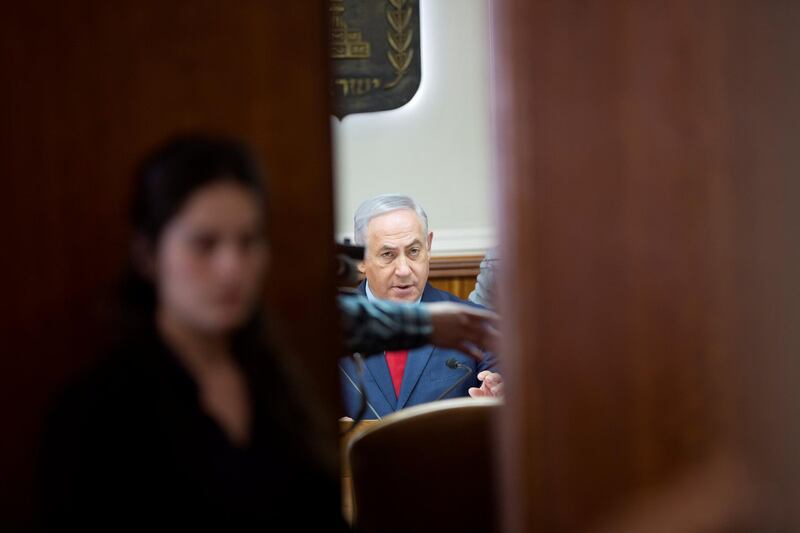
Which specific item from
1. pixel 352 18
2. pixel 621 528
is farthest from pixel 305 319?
pixel 352 18

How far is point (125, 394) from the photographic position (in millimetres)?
655

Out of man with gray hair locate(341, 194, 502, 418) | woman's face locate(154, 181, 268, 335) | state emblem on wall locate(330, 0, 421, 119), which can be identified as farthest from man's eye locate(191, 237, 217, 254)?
state emblem on wall locate(330, 0, 421, 119)

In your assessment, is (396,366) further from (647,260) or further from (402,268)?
(647,260)

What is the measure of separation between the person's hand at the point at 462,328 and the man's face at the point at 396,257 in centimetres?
81

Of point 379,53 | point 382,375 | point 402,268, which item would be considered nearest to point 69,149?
point 382,375

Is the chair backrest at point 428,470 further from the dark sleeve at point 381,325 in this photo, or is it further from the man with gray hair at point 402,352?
the man with gray hair at point 402,352

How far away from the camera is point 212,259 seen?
67cm

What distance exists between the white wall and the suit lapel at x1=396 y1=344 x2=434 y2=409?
4.05ft

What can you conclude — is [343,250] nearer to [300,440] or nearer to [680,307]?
[300,440]

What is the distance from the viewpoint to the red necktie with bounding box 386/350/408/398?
1491mm

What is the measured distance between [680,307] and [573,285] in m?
0.12

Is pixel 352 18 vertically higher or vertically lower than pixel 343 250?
higher

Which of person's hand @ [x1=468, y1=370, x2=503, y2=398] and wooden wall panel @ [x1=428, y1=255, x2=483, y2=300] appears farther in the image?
wooden wall panel @ [x1=428, y1=255, x2=483, y2=300]

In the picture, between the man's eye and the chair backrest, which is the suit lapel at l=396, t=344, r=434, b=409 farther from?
the man's eye
